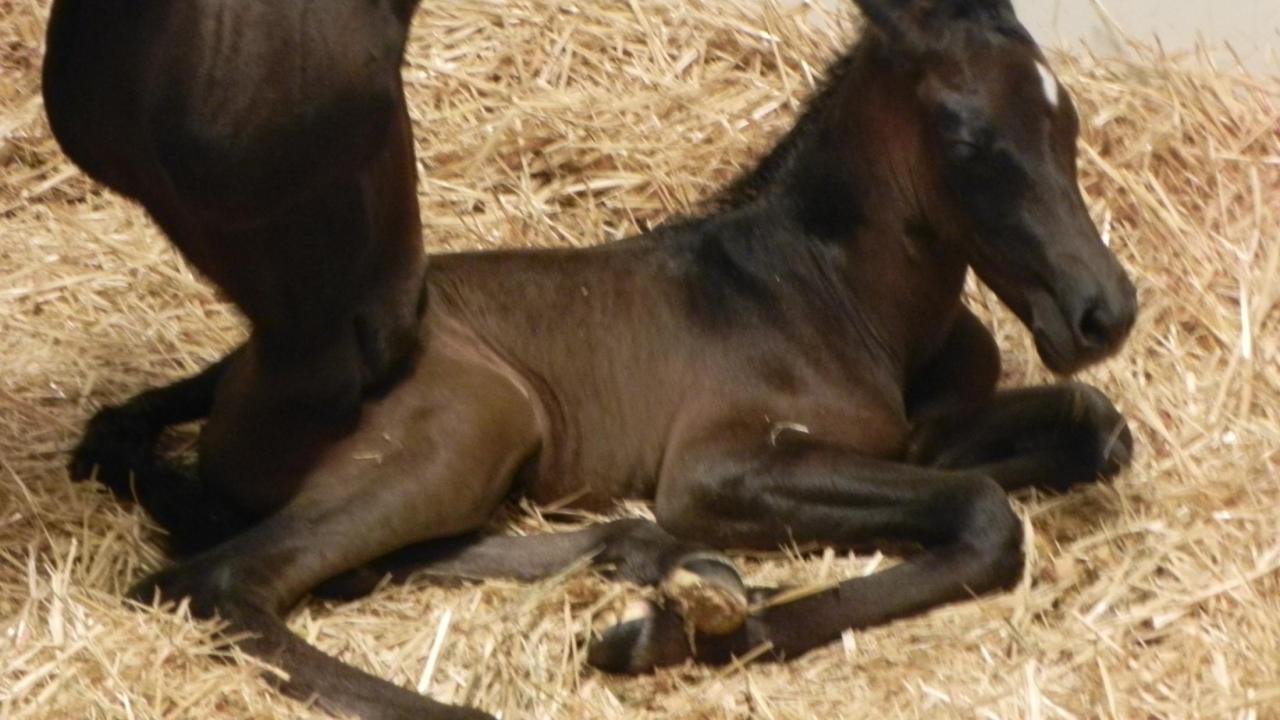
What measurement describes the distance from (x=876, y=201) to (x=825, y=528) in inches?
25.3

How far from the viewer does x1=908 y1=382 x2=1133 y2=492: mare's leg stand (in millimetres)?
3348

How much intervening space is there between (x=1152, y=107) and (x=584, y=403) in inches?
72.0

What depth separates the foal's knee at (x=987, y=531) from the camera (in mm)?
2969

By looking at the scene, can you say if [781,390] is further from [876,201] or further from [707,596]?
[707,596]

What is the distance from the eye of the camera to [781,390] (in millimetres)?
3318

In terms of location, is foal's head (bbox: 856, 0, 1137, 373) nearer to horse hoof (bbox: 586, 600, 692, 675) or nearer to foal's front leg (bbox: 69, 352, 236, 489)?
horse hoof (bbox: 586, 600, 692, 675)

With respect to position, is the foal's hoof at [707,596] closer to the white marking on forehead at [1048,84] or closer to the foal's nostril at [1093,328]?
the foal's nostril at [1093,328]

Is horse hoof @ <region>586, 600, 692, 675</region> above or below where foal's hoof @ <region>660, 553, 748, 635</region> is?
below

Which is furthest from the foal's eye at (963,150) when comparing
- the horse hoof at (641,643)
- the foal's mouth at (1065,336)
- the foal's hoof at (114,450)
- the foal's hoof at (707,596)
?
the foal's hoof at (114,450)

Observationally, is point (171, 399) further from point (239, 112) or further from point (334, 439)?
point (239, 112)

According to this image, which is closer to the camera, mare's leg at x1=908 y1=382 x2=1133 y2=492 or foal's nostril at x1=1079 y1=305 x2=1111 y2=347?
foal's nostril at x1=1079 y1=305 x2=1111 y2=347

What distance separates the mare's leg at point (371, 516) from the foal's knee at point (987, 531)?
77 centimetres

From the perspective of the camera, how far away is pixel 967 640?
112 inches

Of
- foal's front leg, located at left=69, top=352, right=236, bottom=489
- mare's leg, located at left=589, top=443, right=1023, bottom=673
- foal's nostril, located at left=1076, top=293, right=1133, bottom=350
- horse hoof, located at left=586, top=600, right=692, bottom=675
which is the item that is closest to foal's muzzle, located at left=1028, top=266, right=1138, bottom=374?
foal's nostril, located at left=1076, top=293, right=1133, bottom=350
